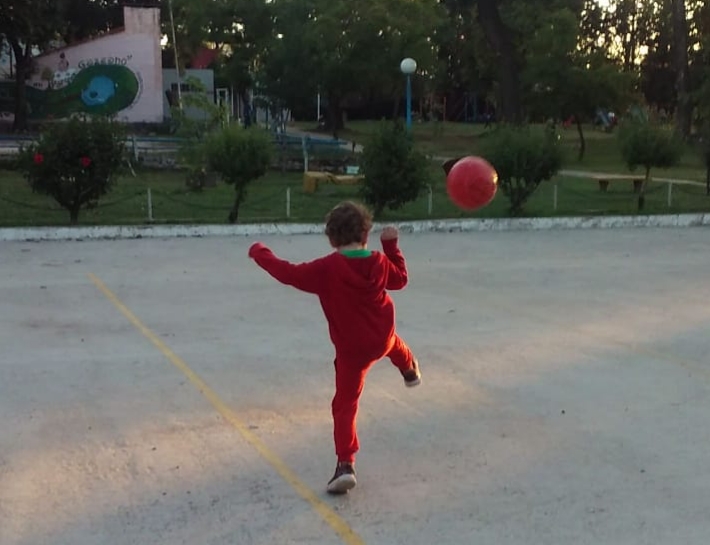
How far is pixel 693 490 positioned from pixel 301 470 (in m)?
2.11

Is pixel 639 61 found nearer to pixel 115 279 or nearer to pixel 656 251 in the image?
pixel 656 251

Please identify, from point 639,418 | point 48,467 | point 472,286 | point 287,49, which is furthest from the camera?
point 287,49

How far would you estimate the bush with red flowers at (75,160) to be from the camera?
19094 millimetres

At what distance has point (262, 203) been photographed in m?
23.9

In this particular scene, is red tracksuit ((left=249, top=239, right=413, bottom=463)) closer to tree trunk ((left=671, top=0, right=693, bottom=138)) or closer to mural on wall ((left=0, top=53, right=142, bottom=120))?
mural on wall ((left=0, top=53, right=142, bottom=120))

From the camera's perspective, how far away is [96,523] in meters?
4.78

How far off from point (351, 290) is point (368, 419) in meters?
1.81

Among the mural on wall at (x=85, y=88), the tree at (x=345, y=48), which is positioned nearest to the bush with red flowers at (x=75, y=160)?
Answer: the tree at (x=345, y=48)

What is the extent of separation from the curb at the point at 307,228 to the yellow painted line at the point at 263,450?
29.2 ft

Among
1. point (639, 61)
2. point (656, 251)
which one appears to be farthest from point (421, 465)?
point (639, 61)

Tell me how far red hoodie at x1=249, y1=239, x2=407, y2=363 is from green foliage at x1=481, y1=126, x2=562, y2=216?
55.0ft

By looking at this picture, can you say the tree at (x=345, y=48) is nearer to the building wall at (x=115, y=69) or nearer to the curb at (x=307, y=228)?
the building wall at (x=115, y=69)

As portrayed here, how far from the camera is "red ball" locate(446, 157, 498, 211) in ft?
22.4

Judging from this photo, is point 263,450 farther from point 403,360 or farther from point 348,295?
point 348,295
